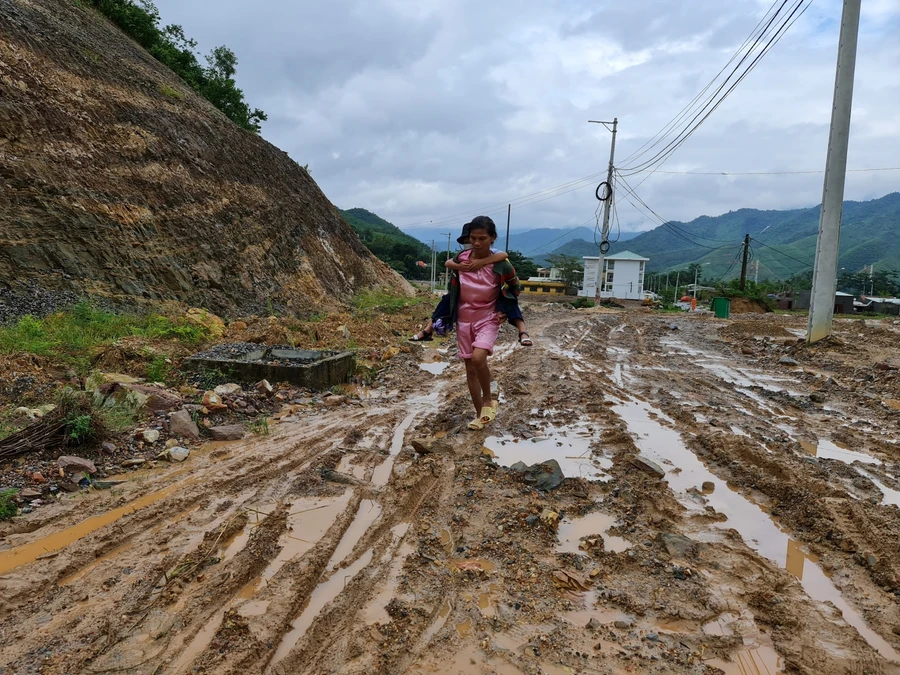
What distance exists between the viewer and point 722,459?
4.15m

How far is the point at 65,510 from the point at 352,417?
267cm

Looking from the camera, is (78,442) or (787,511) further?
(78,442)

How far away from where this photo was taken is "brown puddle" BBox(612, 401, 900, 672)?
2289 millimetres

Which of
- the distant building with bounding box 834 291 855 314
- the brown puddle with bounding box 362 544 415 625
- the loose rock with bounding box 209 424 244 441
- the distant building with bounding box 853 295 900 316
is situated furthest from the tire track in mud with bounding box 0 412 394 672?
the distant building with bounding box 853 295 900 316

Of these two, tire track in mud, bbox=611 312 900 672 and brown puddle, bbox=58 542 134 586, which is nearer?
tire track in mud, bbox=611 312 900 672

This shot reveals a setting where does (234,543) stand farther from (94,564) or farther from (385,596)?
(385,596)

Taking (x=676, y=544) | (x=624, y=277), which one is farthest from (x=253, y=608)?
(x=624, y=277)

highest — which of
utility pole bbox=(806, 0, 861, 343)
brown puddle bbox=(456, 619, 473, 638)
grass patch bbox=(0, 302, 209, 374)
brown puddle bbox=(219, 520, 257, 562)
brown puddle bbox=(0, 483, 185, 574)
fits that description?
utility pole bbox=(806, 0, 861, 343)

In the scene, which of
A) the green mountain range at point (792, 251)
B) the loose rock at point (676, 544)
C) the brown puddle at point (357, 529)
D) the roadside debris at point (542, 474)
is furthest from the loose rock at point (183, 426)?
the green mountain range at point (792, 251)


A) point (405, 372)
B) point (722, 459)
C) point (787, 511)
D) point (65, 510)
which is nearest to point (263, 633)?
point (65, 510)

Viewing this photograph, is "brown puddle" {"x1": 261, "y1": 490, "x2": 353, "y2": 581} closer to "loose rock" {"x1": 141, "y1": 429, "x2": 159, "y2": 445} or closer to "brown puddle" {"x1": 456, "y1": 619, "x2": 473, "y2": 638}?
"brown puddle" {"x1": 456, "y1": 619, "x2": 473, "y2": 638}

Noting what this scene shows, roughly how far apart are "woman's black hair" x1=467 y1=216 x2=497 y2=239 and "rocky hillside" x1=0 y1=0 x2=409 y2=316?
25.9 ft

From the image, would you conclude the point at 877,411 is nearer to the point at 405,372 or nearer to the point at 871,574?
the point at 871,574

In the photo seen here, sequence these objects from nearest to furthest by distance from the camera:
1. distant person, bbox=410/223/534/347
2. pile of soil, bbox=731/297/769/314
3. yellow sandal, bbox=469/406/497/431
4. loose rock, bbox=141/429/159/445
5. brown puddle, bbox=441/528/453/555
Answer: brown puddle, bbox=441/528/453/555, loose rock, bbox=141/429/159/445, distant person, bbox=410/223/534/347, yellow sandal, bbox=469/406/497/431, pile of soil, bbox=731/297/769/314
